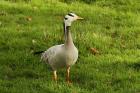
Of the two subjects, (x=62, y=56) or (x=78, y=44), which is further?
(x=78, y=44)

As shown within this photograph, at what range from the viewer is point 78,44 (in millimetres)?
14062

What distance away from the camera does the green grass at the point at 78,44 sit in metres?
10.8

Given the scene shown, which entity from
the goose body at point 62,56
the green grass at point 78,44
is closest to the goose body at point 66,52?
the goose body at point 62,56

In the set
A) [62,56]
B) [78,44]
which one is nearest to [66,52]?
[62,56]

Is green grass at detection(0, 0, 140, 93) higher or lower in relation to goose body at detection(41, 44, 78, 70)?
lower

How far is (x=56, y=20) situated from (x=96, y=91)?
→ 7.61 m

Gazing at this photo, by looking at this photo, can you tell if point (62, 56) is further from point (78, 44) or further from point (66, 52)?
point (78, 44)

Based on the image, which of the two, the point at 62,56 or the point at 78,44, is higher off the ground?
the point at 62,56

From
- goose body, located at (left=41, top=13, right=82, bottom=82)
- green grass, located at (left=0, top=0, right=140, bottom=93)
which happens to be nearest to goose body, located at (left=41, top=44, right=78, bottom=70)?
goose body, located at (left=41, top=13, right=82, bottom=82)

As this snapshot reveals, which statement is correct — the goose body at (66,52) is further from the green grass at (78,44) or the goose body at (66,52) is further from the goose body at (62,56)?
the green grass at (78,44)

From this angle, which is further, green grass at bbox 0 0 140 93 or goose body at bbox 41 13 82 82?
green grass at bbox 0 0 140 93

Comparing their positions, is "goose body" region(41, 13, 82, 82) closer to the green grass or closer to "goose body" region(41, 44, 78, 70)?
"goose body" region(41, 44, 78, 70)

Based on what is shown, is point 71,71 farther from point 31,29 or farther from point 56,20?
point 56,20

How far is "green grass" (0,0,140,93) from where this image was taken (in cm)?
1084
